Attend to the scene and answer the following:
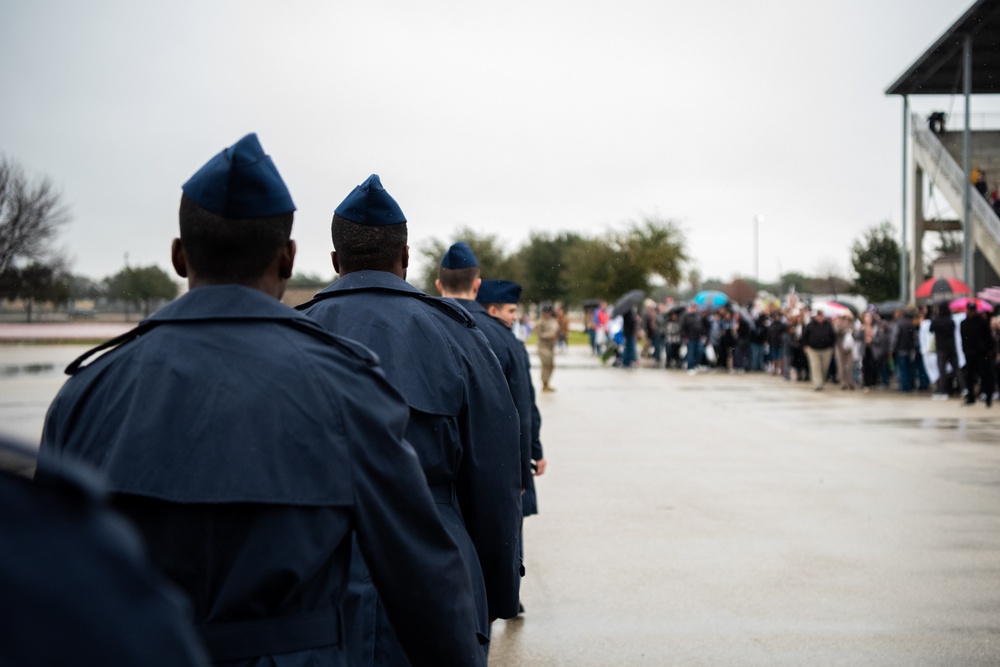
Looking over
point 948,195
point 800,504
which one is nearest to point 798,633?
point 800,504

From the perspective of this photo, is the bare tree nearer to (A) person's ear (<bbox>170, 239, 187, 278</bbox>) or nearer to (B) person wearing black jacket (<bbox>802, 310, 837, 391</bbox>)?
(B) person wearing black jacket (<bbox>802, 310, 837, 391</bbox>)

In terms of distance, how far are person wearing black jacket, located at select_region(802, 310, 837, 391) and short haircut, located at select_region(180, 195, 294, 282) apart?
23498 millimetres

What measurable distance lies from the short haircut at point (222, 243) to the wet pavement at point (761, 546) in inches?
47.2

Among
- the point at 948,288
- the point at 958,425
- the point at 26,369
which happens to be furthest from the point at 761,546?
the point at 26,369

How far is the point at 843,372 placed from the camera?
991 inches

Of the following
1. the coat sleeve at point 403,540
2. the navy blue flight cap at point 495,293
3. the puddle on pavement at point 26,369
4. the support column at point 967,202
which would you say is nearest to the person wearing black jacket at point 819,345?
the support column at point 967,202

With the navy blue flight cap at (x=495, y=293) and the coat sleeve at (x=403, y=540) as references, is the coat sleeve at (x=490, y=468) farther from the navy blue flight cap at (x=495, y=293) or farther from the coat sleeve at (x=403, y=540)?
the navy blue flight cap at (x=495, y=293)

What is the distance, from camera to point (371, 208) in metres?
3.69

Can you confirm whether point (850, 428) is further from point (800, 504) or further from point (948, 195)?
point (948, 195)

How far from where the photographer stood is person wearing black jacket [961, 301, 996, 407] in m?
20.2

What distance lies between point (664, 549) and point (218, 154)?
610cm

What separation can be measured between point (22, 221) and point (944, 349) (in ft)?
80.6

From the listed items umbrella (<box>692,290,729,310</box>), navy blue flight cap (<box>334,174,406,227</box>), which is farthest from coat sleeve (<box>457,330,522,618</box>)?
umbrella (<box>692,290,729,310</box>)

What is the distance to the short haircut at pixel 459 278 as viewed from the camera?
18.9 ft
